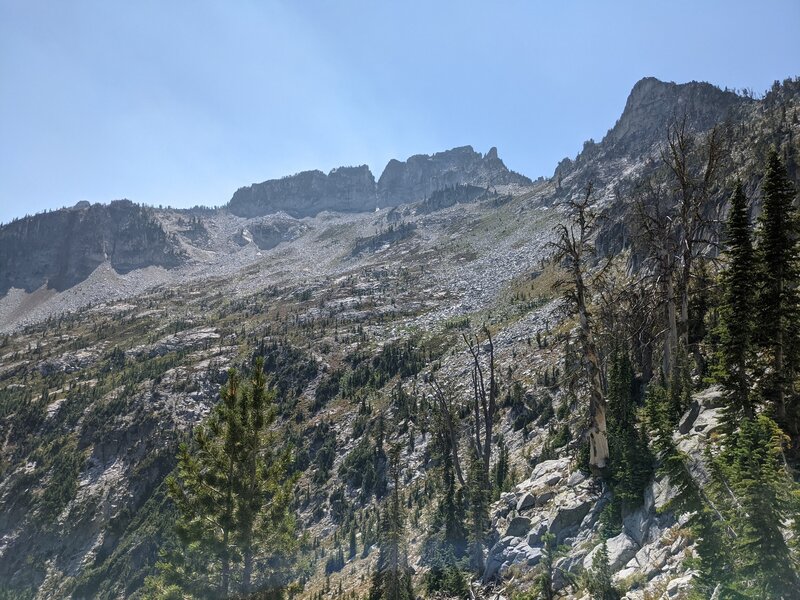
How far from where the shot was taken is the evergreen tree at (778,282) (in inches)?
512

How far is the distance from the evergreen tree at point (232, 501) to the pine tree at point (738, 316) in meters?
13.4

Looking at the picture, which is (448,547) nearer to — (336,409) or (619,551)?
(619,551)

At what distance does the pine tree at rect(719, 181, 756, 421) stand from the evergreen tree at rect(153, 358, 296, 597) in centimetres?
1341

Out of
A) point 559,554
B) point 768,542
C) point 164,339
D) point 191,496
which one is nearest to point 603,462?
point 559,554

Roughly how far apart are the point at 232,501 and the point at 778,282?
57.0 feet

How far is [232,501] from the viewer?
15.6 meters

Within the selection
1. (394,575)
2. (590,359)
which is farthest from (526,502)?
(590,359)

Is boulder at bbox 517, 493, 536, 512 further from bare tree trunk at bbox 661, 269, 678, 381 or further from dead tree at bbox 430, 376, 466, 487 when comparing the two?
dead tree at bbox 430, 376, 466, 487

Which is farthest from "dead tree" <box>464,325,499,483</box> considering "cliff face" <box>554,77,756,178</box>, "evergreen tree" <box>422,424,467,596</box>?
"cliff face" <box>554,77,756,178</box>

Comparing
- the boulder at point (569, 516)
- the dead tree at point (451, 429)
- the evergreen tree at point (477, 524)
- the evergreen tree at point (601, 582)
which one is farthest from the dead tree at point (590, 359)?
the dead tree at point (451, 429)

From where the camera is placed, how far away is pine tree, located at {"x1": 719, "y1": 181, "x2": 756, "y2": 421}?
41.8 feet

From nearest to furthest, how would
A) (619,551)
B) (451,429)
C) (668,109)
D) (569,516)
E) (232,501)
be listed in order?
(619,551) < (232,501) < (569,516) < (451,429) < (668,109)

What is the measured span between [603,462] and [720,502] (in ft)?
25.2

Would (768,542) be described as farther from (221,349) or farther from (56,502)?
(221,349)
